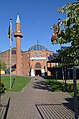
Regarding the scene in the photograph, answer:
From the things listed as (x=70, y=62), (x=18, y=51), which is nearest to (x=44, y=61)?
(x=18, y=51)

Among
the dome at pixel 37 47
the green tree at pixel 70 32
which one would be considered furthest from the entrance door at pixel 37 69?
the green tree at pixel 70 32

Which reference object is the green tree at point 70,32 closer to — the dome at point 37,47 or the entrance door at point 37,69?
the entrance door at point 37,69

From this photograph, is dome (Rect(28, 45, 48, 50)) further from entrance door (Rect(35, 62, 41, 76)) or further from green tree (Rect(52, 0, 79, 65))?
green tree (Rect(52, 0, 79, 65))

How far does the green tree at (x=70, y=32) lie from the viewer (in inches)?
580

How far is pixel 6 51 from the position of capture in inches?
4190

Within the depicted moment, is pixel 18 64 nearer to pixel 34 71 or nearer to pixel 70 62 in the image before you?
pixel 34 71

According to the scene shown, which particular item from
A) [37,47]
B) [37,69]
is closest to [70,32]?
[37,69]

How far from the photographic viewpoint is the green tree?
14.7m

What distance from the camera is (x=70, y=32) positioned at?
17.9 meters

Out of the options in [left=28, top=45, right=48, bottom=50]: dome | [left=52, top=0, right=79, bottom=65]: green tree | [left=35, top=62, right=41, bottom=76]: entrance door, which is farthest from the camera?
[left=28, top=45, right=48, bottom=50]: dome

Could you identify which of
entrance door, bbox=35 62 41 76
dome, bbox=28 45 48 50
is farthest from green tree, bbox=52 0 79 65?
dome, bbox=28 45 48 50

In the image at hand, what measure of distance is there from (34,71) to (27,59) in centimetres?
590

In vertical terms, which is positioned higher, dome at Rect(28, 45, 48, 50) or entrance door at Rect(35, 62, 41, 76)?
dome at Rect(28, 45, 48, 50)

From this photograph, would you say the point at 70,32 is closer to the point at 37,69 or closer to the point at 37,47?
the point at 37,69
